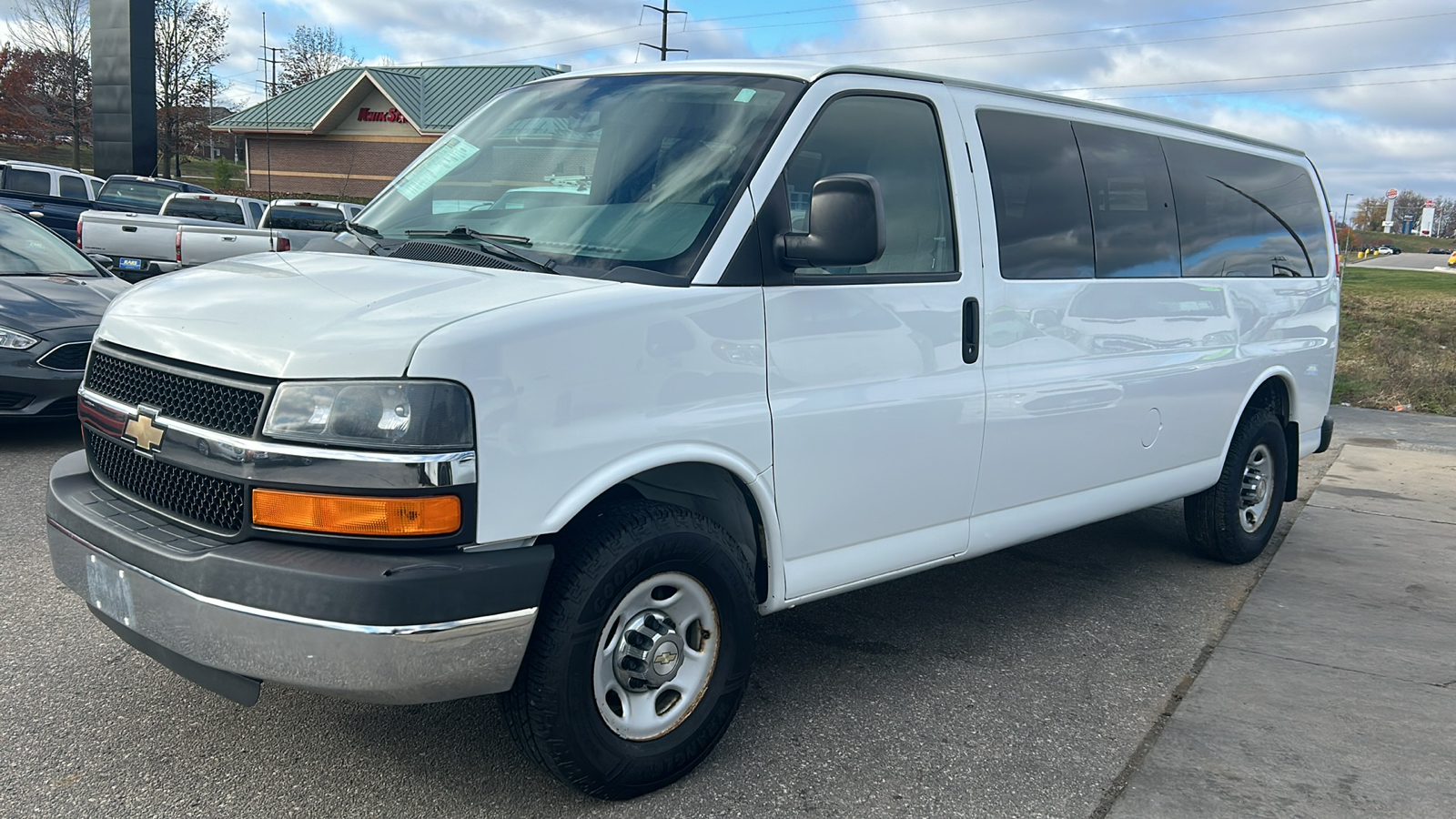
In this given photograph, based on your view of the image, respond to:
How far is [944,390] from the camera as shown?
12.8ft

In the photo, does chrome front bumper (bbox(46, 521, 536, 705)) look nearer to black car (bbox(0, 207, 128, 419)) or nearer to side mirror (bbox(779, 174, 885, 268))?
side mirror (bbox(779, 174, 885, 268))

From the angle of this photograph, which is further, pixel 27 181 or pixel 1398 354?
pixel 27 181

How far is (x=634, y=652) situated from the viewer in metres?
3.11

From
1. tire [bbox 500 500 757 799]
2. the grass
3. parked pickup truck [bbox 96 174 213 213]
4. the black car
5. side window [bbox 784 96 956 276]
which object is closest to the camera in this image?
tire [bbox 500 500 757 799]

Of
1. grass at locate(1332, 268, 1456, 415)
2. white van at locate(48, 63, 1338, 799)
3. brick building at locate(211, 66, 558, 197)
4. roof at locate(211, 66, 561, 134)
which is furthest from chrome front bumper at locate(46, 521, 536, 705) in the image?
brick building at locate(211, 66, 558, 197)

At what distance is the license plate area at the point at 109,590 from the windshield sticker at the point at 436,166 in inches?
65.6

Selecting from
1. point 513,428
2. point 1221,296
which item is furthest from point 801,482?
point 1221,296

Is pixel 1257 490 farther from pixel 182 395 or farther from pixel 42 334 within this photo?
pixel 42 334

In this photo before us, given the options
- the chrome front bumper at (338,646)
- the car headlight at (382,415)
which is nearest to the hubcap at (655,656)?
the chrome front bumper at (338,646)

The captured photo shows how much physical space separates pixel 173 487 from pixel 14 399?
4955mm

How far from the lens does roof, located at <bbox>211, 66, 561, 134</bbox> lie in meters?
43.9

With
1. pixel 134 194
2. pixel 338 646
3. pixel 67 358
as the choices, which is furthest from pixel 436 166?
pixel 134 194

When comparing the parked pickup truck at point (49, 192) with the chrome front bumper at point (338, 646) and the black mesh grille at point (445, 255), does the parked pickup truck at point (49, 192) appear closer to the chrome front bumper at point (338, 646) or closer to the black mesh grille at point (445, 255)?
the black mesh grille at point (445, 255)

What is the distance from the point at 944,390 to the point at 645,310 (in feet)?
4.32
